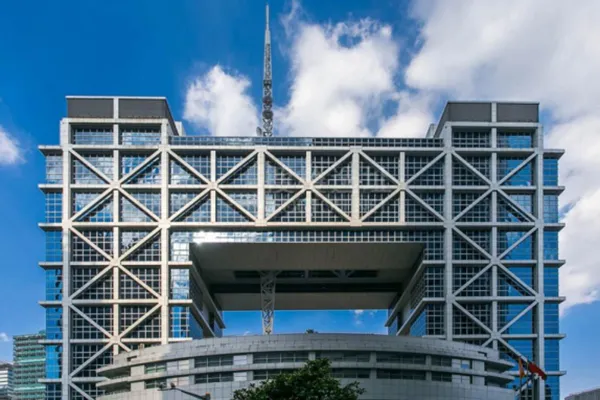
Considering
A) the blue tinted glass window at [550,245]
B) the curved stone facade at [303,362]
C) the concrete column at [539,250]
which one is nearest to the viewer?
the curved stone facade at [303,362]

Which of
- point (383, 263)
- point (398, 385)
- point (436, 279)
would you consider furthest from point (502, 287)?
point (398, 385)

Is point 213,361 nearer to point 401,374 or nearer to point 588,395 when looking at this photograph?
point 401,374

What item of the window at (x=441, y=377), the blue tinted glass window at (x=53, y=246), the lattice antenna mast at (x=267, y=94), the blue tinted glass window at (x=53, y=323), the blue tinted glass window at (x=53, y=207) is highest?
the lattice antenna mast at (x=267, y=94)

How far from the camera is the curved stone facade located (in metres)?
76.5

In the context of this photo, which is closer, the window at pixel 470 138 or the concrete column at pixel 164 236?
the concrete column at pixel 164 236

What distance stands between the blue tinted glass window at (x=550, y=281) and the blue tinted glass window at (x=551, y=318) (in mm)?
1866

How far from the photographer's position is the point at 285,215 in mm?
103188

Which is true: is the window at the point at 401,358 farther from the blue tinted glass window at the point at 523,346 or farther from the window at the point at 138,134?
the window at the point at 138,134

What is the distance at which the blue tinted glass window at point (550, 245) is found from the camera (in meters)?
105

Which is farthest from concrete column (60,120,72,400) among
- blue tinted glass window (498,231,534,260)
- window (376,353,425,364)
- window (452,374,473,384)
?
blue tinted glass window (498,231,534,260)

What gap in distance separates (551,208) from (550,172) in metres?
5.81

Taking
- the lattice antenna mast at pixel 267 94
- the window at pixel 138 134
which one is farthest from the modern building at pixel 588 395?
the window at pixel 138 134

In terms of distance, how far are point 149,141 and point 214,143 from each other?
33.8ft

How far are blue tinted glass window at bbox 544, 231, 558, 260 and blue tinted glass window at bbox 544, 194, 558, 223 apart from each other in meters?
2.15
